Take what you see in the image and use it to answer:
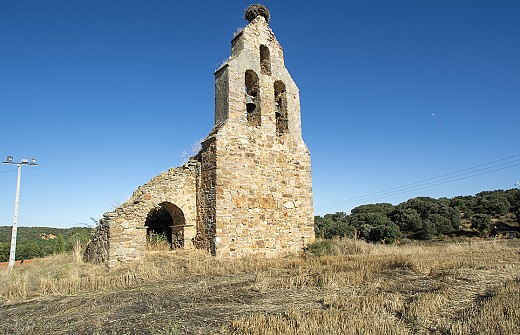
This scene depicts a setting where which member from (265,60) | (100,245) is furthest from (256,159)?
(100,245)

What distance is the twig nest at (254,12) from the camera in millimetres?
15008

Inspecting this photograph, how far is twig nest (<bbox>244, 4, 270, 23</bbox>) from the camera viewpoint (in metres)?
15.0

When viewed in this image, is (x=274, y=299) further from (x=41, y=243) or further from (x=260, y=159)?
(x=41, y=243)

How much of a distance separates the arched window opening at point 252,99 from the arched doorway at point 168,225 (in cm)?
475

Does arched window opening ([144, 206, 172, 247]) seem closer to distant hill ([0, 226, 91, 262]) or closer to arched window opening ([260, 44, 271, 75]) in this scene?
distant hill ([0, 226, 91, 262])

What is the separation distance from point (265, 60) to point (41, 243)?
98.1 ft

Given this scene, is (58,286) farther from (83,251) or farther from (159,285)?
(83,251)

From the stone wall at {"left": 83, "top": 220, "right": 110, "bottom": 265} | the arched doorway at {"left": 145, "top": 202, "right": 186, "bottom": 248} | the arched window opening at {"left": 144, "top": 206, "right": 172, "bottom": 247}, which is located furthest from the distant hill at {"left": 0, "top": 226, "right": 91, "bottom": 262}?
the arched doorway at {"left": 145, "top": 202, "right": 186, "bottom": 248}

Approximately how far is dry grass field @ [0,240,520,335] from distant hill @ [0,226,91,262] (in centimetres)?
471

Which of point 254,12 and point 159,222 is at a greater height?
point 254,12

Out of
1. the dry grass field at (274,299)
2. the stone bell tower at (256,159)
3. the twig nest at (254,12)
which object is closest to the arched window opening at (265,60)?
the stone bell tower at (256,159)

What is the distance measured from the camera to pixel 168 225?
14.6 m

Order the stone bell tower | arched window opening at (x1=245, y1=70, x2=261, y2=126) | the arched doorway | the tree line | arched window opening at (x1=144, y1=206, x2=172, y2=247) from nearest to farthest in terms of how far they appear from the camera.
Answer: the stone bell tower, the arched doorway, arched window opening at (x1=245, y1=70, x2=261, y2=126), arched window opening at (x1=144, y1=206, x2=172, y2=247), the tree line

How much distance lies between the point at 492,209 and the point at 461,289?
33219 mm
